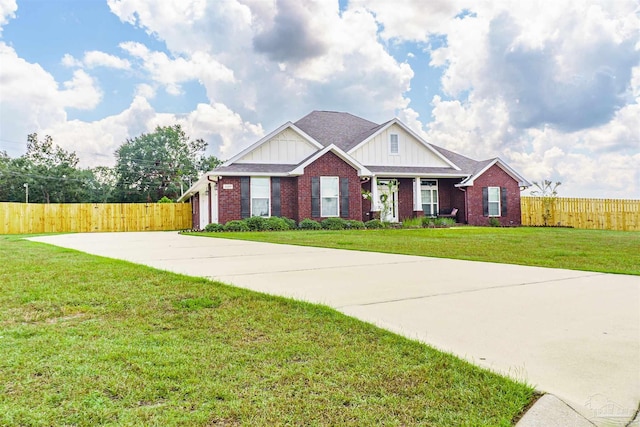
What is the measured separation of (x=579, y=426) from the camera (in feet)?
5.23

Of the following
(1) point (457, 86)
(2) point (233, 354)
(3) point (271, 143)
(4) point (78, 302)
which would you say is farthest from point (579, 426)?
(3) point (271, 143)

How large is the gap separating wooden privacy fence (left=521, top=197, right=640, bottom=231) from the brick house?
1.34 m

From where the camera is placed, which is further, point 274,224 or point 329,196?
point 329,196

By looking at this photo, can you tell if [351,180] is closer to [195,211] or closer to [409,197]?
[409,197]

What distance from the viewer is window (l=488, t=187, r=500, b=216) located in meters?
21.4

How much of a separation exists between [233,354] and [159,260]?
16.8ft

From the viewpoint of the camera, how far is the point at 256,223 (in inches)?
663

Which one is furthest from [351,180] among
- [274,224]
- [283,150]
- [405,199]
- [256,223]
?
[256,223]

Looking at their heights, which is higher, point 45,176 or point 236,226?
point 45,176

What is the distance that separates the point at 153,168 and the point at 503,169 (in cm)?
3543

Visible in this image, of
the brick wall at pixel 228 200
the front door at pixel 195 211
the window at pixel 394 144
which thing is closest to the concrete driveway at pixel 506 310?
the brick wall at pixel 228 200

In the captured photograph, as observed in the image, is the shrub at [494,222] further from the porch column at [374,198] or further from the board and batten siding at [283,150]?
the board and batten siding at [283,150]

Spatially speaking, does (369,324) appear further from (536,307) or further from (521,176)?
(521,176)

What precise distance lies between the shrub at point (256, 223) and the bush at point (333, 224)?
258 centimetres
